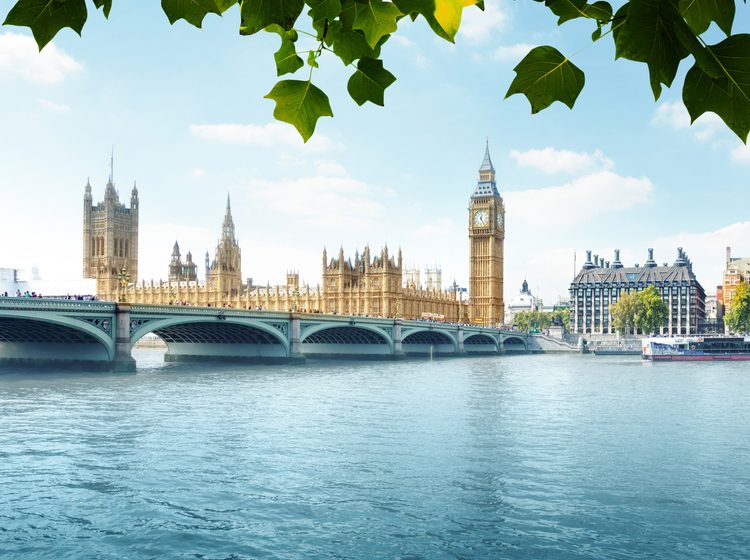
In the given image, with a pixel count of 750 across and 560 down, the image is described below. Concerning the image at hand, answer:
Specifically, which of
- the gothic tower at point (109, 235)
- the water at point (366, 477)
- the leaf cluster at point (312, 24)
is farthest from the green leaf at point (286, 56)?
the gothic tower at point (109, 235)

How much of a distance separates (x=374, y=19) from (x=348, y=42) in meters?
0.20

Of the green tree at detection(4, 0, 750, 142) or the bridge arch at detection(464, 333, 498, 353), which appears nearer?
the green tree at detection(4, 0, 750, 142)

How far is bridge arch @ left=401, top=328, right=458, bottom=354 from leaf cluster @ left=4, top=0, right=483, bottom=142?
3210 inches

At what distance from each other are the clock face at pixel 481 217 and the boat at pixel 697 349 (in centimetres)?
5262

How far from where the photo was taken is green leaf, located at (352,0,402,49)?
6.33 ft

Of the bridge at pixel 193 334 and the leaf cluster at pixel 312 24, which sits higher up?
the leaf cluster at pixel 312 24

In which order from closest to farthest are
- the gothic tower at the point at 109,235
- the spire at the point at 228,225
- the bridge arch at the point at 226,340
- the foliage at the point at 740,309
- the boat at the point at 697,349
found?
1. the bridge arch at the point at 226,340
2. the boat at the point at 697,349
3. the foliage at the point at 740,309
4. the spire at the point at 228,225
5. the gothic tower at the point at 109,235

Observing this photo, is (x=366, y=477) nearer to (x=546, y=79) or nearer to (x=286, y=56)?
(x=286, y=56)

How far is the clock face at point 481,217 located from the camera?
431ft

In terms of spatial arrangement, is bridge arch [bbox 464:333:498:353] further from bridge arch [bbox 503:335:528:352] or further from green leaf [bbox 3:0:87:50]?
green leaf [bbox 3:0:87:50]

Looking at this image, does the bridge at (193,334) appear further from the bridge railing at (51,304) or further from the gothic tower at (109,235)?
the gothic tower at (109,235)

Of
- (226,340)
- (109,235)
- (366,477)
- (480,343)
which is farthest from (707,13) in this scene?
(109,235)

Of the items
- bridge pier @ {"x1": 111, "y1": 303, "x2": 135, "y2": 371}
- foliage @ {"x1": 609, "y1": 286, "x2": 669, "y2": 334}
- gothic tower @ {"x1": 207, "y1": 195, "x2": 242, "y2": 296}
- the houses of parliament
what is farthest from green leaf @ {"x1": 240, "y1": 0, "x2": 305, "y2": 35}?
foliage @ {"x1": 609, "y1": 286, "x2": 669, "y2": 334}

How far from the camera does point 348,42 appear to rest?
7.00ft
